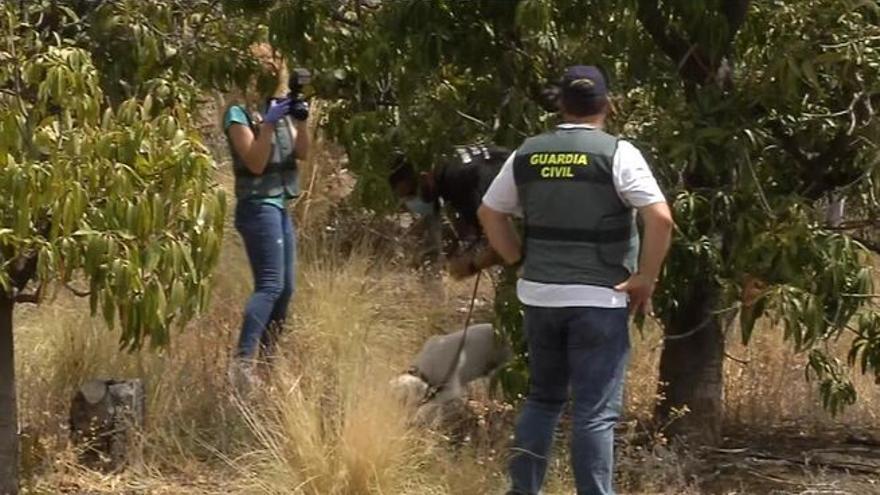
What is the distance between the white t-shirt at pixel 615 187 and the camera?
5.68m

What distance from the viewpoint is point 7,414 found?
259 inches

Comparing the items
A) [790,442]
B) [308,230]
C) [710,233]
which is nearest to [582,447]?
[710,233]

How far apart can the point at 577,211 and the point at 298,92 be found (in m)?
2.33

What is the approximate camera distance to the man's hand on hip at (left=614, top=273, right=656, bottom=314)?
5.77 meters

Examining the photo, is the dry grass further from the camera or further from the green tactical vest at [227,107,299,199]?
the camera

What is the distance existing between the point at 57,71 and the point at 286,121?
2598 mm

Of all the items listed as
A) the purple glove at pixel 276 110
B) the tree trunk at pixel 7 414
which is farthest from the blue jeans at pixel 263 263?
the tree trunk at pixel 7 414

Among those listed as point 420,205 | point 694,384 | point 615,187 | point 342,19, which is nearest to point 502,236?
point 615,187

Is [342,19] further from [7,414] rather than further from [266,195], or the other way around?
[7,414]

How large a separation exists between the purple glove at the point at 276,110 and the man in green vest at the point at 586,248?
2068 millimetres

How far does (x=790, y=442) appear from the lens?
323 inches

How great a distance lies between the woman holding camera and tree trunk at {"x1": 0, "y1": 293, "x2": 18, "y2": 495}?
1.37 m

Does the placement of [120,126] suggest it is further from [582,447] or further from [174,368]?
[174,368]

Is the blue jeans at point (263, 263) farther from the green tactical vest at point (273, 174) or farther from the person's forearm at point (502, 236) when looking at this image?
the person's forearm at point (502, 236)
